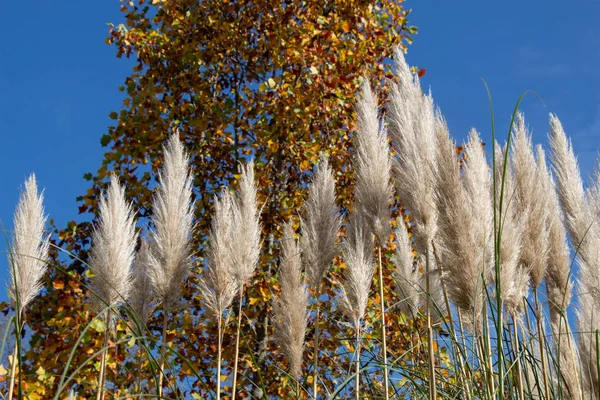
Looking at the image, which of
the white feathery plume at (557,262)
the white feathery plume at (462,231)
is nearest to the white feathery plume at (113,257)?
the white feathery plume at (462,231)

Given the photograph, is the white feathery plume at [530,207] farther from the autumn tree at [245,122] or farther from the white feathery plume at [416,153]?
the autumn tree at [245,122]

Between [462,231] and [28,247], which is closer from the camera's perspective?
[462,231]

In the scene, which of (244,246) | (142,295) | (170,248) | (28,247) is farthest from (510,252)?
(28,247)

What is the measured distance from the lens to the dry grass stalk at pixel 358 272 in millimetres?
3363

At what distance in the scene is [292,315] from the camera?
361 centimetres

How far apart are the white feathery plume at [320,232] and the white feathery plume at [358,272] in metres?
0.10

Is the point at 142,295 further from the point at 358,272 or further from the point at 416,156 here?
the point at 416,156

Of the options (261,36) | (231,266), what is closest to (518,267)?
(231,266)

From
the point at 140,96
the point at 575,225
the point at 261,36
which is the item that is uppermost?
the point at 261,36

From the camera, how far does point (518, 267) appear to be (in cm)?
317

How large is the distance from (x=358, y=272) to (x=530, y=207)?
2.87 feet

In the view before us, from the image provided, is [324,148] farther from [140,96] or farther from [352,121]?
[140,96]

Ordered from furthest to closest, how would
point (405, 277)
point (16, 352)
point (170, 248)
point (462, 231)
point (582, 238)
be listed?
point (405, 277)
point (16, 352)
point (170, 248)
point (582, 238)
point (462, 231)

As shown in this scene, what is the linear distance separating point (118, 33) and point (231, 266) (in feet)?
15.9
